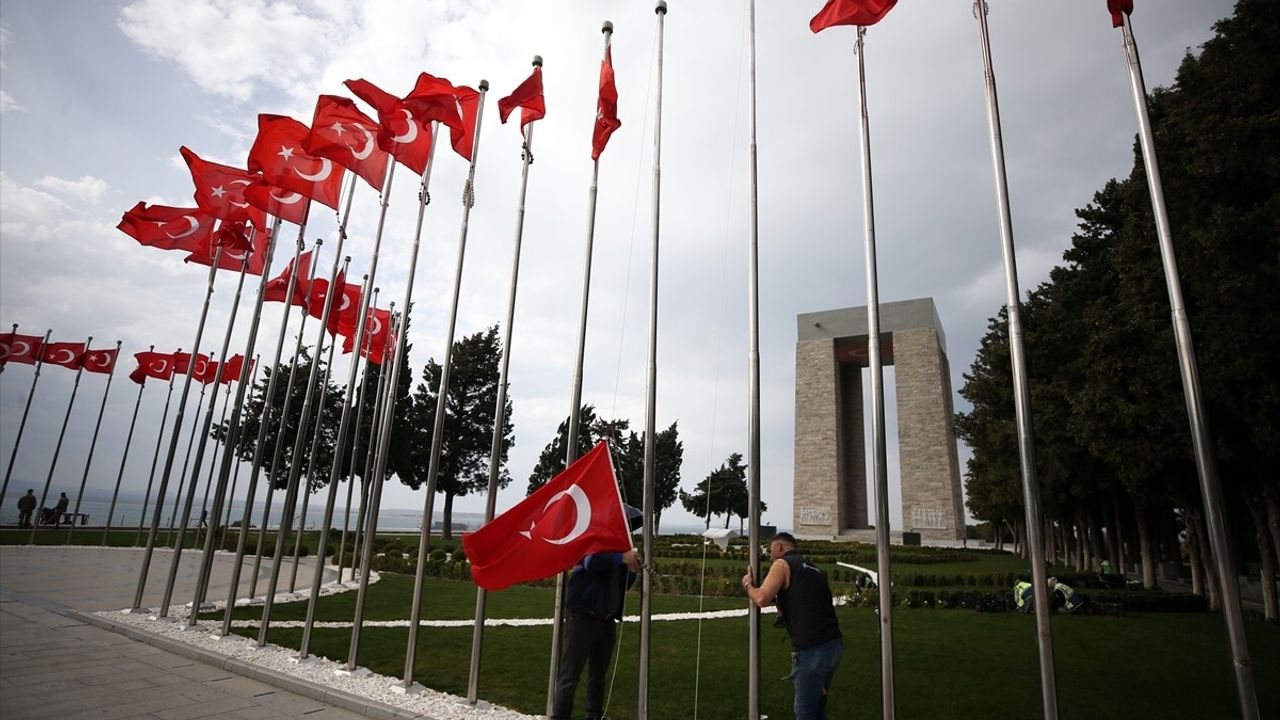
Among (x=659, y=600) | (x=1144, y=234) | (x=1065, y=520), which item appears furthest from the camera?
(x=1065, y=520)

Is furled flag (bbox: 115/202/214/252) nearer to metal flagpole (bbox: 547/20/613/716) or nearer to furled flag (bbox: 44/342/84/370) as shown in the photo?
metal flagpole (bbox: 547/20/613/716)

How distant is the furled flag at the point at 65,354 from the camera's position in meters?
21.1

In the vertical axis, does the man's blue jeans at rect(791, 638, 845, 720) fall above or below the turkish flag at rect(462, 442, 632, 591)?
below

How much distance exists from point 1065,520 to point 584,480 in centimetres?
3468

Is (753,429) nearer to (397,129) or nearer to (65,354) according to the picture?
(397,129)

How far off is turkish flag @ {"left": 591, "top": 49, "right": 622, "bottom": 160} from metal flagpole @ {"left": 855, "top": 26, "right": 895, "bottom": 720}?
10.0 feet

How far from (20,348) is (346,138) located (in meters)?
19.7

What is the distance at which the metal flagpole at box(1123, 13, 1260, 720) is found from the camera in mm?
4121

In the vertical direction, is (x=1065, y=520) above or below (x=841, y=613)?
above

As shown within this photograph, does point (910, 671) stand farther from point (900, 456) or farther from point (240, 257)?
point (900, 456)

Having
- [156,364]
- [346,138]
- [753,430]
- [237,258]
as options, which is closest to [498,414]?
[753,430]

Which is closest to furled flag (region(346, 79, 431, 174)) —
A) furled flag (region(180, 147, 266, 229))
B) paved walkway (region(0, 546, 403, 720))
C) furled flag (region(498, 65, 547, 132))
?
furled flag (region(498, 65, 547, 132))

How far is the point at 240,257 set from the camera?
12539 millimetres

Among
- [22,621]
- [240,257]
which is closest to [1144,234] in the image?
[240,257]
